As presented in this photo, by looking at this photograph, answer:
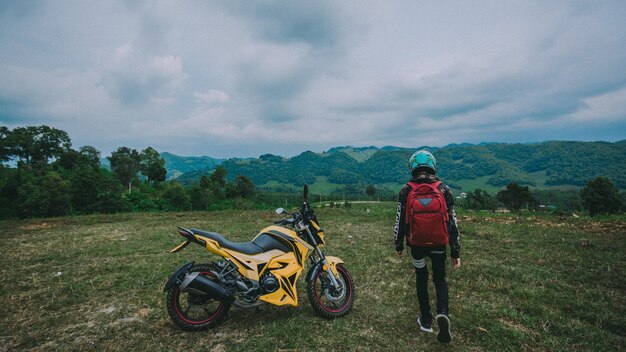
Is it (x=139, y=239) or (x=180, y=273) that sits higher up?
(x=180, y=273)

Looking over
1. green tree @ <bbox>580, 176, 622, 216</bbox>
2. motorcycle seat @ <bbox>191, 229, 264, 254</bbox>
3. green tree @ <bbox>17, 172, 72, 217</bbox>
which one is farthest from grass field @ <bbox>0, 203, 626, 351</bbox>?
green tree @ <bbox>580, 176, 622, 216</bbox>

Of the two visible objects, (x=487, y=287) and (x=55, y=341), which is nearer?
(x=55, y=341)

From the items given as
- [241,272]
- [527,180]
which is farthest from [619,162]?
[241,272]

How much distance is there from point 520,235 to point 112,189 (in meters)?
35.0

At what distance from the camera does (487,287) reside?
5.80 meters

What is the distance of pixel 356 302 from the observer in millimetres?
5180

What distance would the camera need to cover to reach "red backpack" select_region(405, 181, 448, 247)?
366cm

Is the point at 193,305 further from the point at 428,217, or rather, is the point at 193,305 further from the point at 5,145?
the point at 5,145

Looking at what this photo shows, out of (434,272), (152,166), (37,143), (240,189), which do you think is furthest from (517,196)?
(37,143)

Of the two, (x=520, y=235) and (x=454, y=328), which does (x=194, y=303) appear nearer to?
(x=454, y=328)

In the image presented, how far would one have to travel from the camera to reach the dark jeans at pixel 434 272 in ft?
12.7

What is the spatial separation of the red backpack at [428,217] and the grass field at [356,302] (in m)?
1.54

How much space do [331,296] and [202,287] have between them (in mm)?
2160

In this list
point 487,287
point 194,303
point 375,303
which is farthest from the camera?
point 487,287
